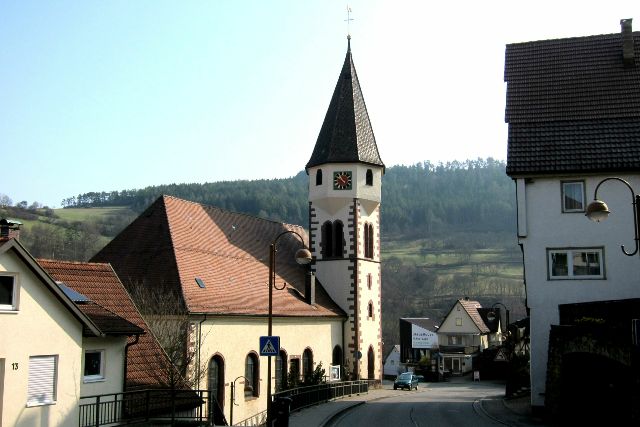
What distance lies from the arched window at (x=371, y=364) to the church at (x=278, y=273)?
0.06 metres

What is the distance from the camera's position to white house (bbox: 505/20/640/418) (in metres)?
24.9

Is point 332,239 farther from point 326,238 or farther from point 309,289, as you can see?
point 309,289

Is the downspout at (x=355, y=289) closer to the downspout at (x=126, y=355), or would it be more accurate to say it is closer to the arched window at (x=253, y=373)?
the arched window at (x=253, y=373)

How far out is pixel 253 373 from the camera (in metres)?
34.6

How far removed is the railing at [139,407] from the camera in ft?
62.2

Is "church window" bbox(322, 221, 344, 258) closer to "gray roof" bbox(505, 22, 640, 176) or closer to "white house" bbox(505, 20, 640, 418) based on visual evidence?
"gray roof" bbox(505, 22, 640, 176)

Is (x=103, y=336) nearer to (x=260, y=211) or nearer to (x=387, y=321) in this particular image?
(x=387, y=321)

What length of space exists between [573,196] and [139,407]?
15975 millimetres

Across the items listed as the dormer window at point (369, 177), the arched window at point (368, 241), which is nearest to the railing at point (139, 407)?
the arched window at point (368, 241)

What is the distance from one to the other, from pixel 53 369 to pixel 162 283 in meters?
13.0

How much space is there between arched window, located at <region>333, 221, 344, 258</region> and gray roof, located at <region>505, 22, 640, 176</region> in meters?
17.0

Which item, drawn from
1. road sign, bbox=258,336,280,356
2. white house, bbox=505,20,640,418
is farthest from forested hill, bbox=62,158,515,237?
road sign, bbox=258,336,280,356

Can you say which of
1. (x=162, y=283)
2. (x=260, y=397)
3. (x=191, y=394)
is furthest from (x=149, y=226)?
(x=191, y=394)

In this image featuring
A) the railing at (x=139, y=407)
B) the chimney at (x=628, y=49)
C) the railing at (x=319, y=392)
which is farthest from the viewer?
the chimney at (x=628, y=49)
